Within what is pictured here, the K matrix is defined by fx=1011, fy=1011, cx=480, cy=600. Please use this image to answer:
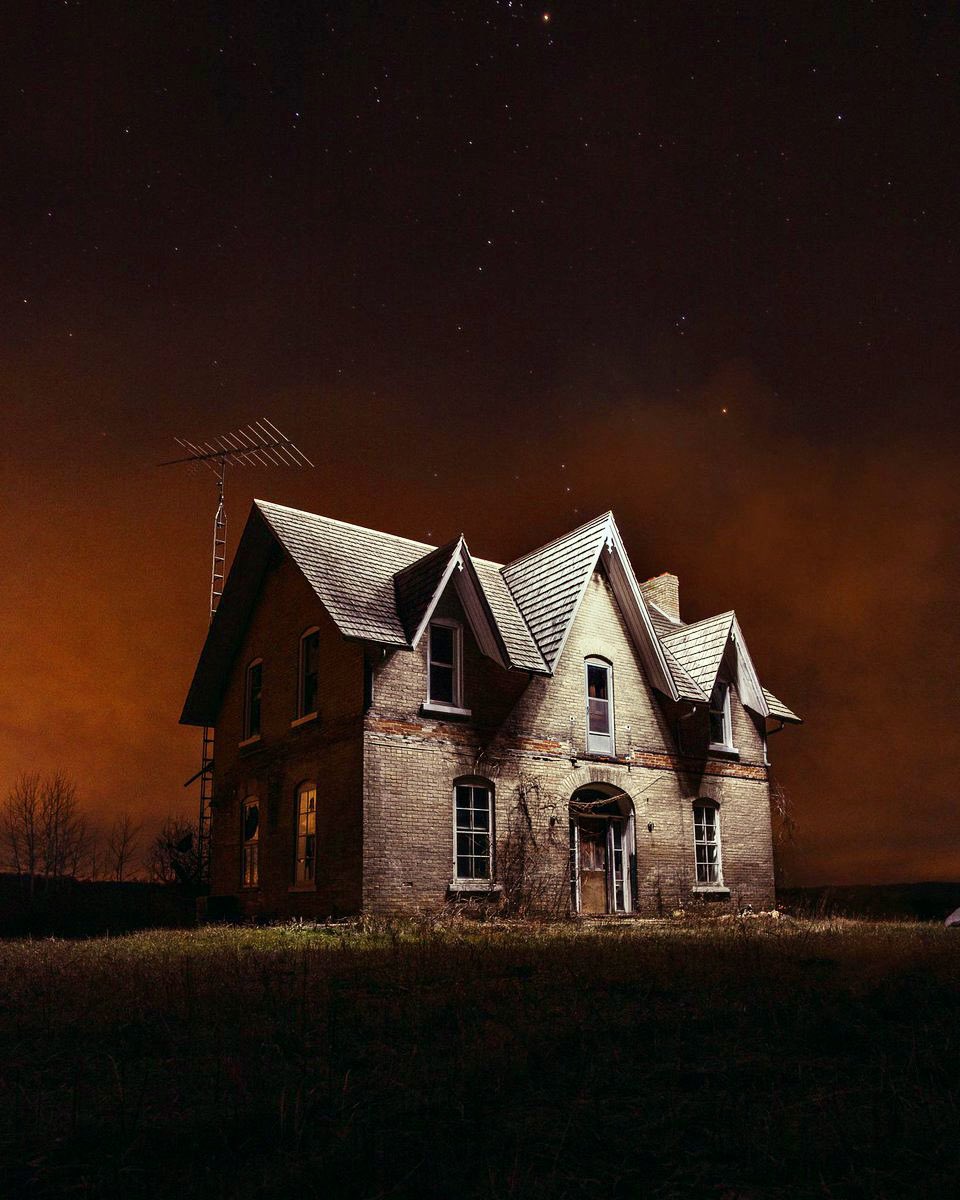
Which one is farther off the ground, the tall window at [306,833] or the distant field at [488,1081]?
the tall window at [306,833]

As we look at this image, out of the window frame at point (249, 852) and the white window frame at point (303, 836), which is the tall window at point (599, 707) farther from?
the window frame at point (249, 852)

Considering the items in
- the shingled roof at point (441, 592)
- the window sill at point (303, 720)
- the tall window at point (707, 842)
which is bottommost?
the tall window at point (707, 842)

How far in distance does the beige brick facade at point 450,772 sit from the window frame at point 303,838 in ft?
0.42

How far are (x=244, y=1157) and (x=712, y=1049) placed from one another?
3092mm

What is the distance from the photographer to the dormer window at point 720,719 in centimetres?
2676

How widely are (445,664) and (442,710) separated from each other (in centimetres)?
116

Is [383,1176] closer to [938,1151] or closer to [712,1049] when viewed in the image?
[938,1151]

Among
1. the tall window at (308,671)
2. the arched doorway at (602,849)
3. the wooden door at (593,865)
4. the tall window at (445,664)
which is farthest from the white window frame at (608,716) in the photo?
the tall window at (308,671)

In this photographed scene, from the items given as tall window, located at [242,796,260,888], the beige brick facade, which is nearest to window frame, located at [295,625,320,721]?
the beige brick facade

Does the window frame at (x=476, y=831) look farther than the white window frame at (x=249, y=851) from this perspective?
No

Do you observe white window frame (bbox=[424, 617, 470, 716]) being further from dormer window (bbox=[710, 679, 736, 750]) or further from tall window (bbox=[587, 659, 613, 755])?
dormer window (bbox=[710, 679, 736, 750])

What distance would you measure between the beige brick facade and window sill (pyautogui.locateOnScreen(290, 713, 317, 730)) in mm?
222

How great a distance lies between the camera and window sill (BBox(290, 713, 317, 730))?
21344mm

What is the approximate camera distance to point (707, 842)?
2545 cm
